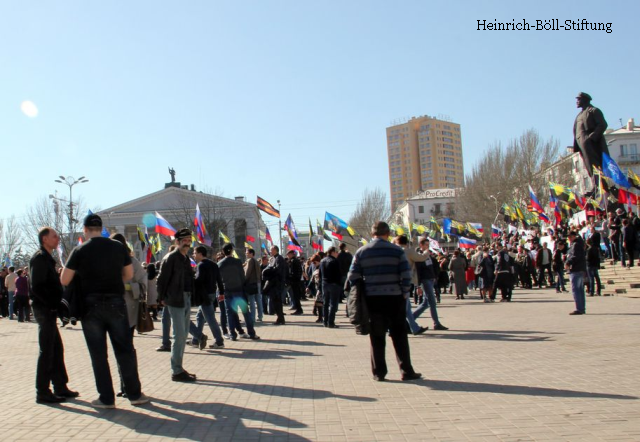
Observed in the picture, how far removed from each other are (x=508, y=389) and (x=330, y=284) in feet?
26.8

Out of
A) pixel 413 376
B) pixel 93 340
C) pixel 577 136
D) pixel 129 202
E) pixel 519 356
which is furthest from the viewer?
pixel 129 202

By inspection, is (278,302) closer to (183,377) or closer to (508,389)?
(183,377)

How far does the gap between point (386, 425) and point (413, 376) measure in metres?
2.22

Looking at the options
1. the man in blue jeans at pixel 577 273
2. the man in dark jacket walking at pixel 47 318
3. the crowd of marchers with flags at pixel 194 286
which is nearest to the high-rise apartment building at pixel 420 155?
the crowd of marchers with flags at pixel 194 286

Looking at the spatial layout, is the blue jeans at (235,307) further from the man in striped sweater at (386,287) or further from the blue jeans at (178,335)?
the man in striped sweater at (386,287)

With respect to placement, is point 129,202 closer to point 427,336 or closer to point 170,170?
point 170,170

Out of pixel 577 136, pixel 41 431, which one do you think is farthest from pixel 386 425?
pixel 577 136

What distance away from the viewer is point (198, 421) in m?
5.77

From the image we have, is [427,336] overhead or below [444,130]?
below

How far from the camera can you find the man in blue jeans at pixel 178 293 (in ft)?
26.5

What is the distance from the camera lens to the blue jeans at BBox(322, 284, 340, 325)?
14773 mm

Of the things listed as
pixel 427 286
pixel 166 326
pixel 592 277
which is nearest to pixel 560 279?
pixel 592 277

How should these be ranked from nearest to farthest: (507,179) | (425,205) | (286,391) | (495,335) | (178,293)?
1. (286,391)
2. (178,293)
3. (495,335)
4. (507,179)
5. (425,205)

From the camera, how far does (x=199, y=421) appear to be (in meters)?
5.77
